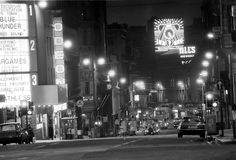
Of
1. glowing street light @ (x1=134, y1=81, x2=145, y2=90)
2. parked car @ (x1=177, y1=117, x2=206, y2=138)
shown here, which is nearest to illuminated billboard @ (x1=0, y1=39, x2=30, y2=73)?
parked car @ (x1=177, y1=117, x2=206, y2=138)

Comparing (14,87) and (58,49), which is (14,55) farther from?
(58,49)

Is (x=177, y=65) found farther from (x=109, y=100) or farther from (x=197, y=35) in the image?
(x=109, y=100)

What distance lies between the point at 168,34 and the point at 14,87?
30.2 metres

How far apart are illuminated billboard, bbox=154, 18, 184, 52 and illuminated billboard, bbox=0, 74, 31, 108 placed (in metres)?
26.2

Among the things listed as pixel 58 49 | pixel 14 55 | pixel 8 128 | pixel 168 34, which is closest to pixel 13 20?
pixel 14 55

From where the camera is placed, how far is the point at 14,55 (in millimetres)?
60406

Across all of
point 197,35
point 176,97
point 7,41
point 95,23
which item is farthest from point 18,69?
point 176,97

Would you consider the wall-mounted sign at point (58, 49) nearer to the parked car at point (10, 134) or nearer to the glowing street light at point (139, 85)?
the parked car at point (10, 134)

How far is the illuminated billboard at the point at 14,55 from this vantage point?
59.6 metres

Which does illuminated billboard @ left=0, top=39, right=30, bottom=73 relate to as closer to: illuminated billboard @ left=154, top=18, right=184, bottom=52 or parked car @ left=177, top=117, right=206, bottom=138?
parked car @ left=177, top=117, right=206, bottom=138

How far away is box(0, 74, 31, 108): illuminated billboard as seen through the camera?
2385 inches

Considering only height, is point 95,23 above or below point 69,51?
above

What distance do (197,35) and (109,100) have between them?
167ft

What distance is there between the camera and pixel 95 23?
353ft
